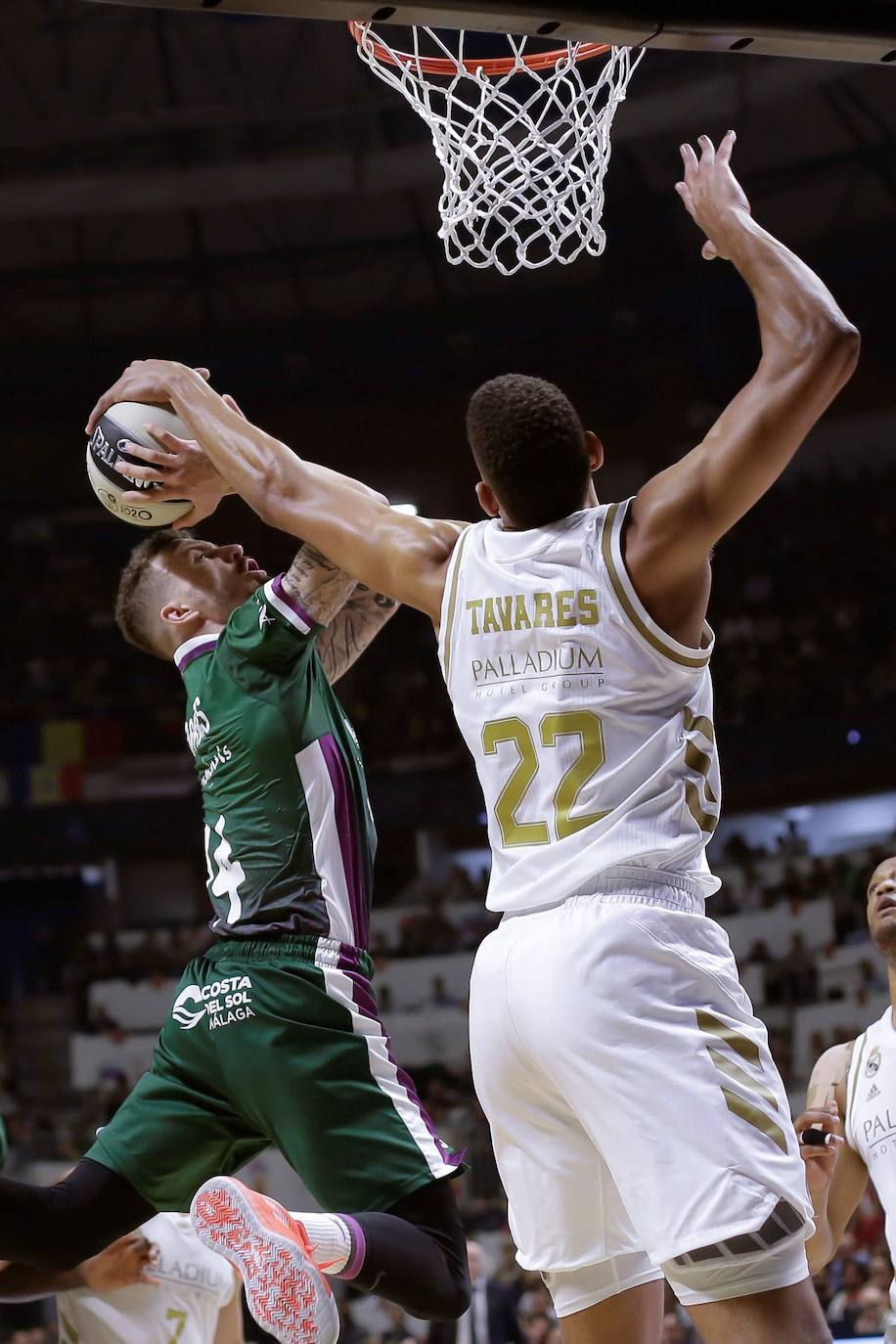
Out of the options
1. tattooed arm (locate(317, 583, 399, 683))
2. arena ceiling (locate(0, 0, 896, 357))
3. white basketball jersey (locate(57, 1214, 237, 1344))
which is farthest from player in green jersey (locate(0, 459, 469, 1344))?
arena ceiling (locate(0, 0, 896, 357))

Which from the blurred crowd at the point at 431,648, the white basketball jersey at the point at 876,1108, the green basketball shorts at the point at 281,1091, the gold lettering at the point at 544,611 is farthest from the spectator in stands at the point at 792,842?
the gold lettering at the point at 544,611

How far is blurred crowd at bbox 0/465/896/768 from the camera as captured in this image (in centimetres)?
1506

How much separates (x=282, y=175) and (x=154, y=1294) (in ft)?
38.8

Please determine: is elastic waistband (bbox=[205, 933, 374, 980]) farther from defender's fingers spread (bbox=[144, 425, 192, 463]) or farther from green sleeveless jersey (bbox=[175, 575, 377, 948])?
defender's fingers spread (bbox=[144, 425, 192, 463])

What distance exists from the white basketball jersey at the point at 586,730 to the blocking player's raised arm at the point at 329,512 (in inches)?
10.2

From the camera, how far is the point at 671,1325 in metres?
9.97

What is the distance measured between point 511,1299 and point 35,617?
867 centimetres

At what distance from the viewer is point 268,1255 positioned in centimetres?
285

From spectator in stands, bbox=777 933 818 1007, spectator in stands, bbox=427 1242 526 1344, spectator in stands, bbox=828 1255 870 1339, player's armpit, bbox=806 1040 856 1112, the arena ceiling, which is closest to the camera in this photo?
player's armpit, bbox=806 1040 856 1112

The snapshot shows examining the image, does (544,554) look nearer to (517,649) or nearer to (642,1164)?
(517,649)

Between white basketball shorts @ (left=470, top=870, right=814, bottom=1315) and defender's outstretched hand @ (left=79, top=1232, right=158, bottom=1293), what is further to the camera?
defender's outstretched hand @ (left=79, top=1232, right=158, bottom=1293)

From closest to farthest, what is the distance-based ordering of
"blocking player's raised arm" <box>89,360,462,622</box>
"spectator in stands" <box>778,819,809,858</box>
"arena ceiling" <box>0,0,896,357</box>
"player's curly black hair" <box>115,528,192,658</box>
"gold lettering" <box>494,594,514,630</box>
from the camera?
"gold lettering" <box>494,594,514,630</box> → "blocking player's raised arm" <box>89,360,462,622</box> → "player's curly black hair" <box>115,528,192,658</box> → "arena ceiling" <box>0,0,896,357</box> → "spectator in stands" <box>778,819,809,858</box>

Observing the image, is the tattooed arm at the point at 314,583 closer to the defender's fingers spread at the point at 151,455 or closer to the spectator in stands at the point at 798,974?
the defender's fingers spread at the point at 151,455

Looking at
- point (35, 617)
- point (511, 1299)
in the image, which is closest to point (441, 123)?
point (511, 1299)
